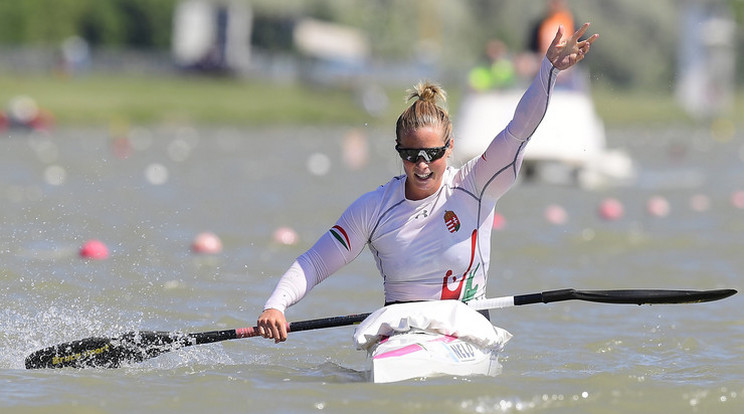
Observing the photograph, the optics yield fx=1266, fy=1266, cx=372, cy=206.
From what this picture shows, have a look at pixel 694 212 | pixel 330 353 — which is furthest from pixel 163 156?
pixel 330 353

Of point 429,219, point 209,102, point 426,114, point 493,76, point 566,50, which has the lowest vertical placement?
point 429,219

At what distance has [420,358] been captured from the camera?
577cm

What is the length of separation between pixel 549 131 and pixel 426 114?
11622mm

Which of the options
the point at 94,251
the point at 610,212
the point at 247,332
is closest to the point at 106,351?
the point at 247,332

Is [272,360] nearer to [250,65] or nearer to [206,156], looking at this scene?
[206,156]

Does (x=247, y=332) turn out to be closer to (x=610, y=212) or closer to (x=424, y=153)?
(x=424, y=153)

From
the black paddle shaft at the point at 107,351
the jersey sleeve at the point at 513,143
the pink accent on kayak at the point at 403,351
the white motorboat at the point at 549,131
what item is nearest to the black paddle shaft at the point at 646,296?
the jersey sleeve at the point at 513,143

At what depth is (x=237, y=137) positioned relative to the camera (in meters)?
36.2

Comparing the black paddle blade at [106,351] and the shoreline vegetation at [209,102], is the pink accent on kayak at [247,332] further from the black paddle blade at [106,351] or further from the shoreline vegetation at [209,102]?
the shoreline vegetation at [209,102]

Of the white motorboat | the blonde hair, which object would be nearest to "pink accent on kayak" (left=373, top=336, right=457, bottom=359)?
the blonde hair

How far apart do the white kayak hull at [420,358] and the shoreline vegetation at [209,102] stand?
31.3m

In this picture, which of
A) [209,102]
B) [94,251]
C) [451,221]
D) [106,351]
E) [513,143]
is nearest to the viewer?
[513,143]

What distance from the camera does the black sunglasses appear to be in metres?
5.84

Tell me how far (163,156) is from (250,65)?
3711 centimetres
